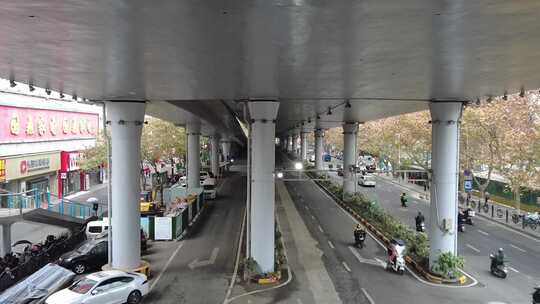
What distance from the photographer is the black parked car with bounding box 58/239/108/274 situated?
806 inches

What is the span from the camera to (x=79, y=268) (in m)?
20.7

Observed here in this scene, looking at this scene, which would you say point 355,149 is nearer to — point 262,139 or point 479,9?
point 262,139

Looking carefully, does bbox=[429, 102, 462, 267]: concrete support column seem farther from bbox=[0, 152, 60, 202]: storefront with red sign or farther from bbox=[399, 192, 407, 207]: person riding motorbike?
bbox=[0, 152, 60, 202]: storefront with red sign

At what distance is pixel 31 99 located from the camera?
128ft

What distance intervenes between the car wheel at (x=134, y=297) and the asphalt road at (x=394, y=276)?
300 inches

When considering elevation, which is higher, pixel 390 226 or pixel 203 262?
pixel 390 226

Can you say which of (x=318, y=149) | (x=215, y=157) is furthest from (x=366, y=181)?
(x=215, y=157)

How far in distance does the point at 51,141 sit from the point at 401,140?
3500 centimetres

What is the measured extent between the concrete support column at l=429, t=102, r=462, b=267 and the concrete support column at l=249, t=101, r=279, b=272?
24.8 ft

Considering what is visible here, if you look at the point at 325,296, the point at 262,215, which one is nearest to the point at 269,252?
the point at 262,215

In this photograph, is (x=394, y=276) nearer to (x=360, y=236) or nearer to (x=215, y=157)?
(x=360, y=236)

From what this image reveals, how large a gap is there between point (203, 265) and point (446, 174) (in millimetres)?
12243

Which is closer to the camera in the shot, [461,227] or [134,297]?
[134,297]

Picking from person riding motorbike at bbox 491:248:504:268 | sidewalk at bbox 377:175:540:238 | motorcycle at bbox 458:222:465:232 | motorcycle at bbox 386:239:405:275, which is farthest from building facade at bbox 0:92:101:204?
sidewalk at bbox 377:175:540:238
